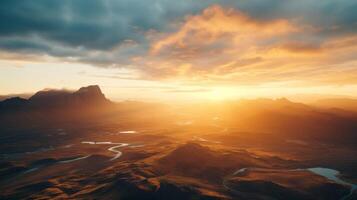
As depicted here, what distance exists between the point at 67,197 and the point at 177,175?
228 feet

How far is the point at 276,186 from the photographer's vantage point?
545 ft

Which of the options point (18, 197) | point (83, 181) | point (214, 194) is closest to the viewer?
point (214, 194)

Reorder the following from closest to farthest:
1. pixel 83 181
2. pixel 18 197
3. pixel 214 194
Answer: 1. pixel 214 194
2. pixel 18 197
3. pixel 83 181

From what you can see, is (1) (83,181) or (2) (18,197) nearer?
(2) (18,197)

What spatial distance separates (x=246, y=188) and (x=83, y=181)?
102075 millimetres

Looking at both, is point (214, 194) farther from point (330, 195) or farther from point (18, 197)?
point (18, 197)

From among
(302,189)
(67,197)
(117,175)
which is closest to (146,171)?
(117,175)

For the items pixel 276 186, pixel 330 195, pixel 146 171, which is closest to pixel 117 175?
pixel 146 171

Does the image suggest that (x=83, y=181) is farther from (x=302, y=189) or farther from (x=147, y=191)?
(x=302, y=189)

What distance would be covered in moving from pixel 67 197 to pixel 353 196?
493 ft

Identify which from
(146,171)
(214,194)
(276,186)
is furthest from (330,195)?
(146,171)

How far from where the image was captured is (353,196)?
152 meters

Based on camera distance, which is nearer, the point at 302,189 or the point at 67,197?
the point at 67,197

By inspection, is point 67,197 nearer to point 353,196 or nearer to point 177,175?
point 177,175
